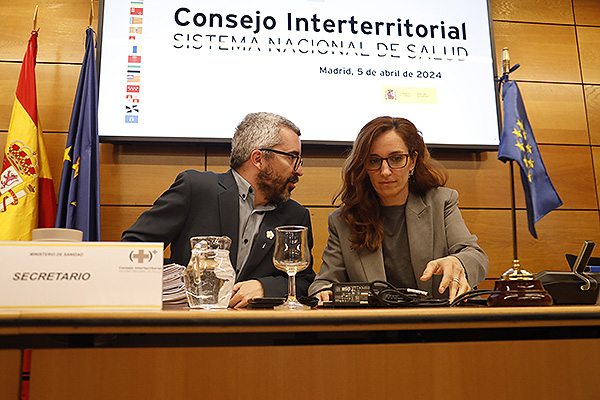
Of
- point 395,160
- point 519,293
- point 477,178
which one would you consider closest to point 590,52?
point 477,178

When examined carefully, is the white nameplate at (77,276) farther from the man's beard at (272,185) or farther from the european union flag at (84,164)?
the european union flag at (84,164)

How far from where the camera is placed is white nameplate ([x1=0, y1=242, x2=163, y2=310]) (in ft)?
2.69

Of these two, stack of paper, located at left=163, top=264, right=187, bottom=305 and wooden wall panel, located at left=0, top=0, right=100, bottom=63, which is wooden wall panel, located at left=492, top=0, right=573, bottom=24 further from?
stack of paper, located at left=163, top=264, right=187, bottom=305

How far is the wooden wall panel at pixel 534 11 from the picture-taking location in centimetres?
333

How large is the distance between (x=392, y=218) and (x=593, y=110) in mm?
2139

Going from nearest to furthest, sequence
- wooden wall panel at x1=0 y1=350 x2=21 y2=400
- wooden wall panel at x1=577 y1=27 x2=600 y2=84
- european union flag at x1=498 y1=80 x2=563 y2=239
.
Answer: wooden wall panel at x1=0 y1=350 x2=21 y2=400, european union flag at x1=498 y1=80 x2=563 y2=239, wooden wall panel at x1=577 y1=27 x2=600 y2=84

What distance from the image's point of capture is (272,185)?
7.22 ft

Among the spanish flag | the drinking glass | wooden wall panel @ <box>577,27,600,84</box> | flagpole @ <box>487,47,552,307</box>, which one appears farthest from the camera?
wooden wall panel @ <box>577,27,600,84</box>

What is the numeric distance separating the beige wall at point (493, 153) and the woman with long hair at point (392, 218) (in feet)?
2.79

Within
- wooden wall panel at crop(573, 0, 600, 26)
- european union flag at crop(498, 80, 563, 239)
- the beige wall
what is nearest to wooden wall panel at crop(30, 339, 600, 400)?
european union flag at crop(498, 80, 563, 239)

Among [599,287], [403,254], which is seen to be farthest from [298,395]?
[403,254]

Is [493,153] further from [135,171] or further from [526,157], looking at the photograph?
[135,171]

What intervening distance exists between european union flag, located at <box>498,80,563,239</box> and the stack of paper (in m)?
0.90

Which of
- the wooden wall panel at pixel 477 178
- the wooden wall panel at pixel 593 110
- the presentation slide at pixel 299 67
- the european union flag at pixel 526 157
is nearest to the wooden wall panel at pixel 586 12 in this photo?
the wooden wall panel at pixel 593 110
